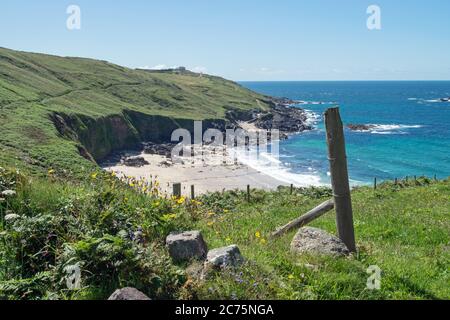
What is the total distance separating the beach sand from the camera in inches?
2243

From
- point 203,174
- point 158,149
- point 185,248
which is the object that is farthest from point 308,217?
point 158,149

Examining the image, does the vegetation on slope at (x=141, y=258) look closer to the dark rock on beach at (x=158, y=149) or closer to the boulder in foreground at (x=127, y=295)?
the boulder in foreground at (x=127, y=295)

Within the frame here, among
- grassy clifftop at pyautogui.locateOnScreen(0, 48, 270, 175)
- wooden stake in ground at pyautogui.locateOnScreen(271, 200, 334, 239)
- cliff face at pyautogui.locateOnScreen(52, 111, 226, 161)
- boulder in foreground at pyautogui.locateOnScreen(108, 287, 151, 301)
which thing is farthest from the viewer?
cliff face at pyautogui.locateOnScreen(52, 111, 226, 161)

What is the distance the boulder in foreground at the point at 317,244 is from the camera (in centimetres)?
768

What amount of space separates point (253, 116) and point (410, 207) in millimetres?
119974

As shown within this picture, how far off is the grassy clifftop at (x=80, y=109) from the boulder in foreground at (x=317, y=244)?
2819 cm

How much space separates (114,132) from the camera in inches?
3123

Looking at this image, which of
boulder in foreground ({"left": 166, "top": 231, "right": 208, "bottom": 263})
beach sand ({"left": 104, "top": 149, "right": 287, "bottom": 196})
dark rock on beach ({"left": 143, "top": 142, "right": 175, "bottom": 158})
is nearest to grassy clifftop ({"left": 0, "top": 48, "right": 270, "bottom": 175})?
dark rock on beach ({"left": 143, "top": 142, "right": 175, "bottom": 158})

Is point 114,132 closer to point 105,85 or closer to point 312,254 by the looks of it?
point 105,85

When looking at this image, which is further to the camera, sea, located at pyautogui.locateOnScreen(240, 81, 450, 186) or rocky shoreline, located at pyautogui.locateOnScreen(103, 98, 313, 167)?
rocky shoreline, located at pyautogui.locateOnScreen(103, 98, 313, 167)

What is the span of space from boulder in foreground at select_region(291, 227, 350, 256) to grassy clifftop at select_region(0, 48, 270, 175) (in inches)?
1110

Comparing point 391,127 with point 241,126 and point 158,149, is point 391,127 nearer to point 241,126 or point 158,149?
point 241,126

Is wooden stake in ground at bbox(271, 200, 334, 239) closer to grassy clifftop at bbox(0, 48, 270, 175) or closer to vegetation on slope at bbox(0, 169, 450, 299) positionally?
vegetation on slope at bbox(0, 169, 450, 299)

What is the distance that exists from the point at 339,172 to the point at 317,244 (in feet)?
4.63
